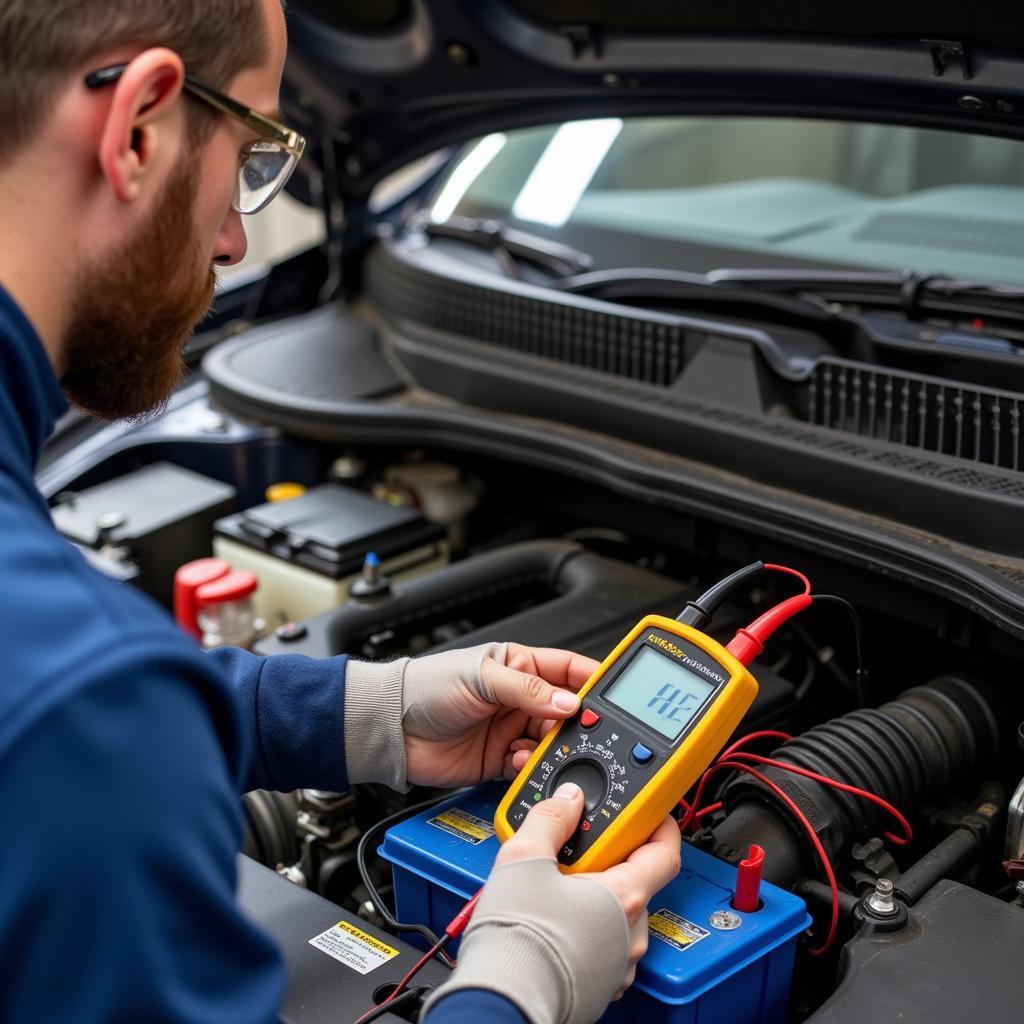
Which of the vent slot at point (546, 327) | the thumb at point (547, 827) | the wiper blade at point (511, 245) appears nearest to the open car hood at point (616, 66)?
the wiper blade at point (511, 245)

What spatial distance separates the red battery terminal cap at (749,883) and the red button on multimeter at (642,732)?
0.07 metres

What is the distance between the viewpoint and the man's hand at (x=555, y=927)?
80 cm

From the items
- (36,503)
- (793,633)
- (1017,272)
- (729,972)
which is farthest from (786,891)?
(1017,272)

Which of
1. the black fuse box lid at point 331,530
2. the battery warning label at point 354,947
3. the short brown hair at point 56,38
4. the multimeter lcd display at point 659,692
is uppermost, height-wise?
the short brown hair at point 56,38

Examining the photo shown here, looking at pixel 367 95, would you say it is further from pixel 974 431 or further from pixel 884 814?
pixel 884 814

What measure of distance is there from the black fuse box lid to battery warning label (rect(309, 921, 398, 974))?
556mm

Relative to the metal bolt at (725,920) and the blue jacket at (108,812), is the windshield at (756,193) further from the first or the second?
the blue jacket at (108,812)

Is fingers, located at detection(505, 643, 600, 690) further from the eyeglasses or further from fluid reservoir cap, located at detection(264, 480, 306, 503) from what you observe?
fluid reservoir cap, located at detection(264, 480, 306, 503)

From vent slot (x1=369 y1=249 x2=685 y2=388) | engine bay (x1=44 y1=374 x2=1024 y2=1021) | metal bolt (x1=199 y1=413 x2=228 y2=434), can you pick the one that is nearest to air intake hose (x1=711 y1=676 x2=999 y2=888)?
engine bay (x1=44 y1=374 x2=1024 y2=1021)

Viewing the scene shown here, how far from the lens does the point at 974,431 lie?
1.25 metres

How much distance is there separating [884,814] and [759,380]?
51 cm

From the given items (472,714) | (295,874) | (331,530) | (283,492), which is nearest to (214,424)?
(283,492)

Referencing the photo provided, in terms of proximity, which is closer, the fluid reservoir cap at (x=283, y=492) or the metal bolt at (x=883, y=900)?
the metal bolt at (x=883, y=900)

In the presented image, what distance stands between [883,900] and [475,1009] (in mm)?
348
